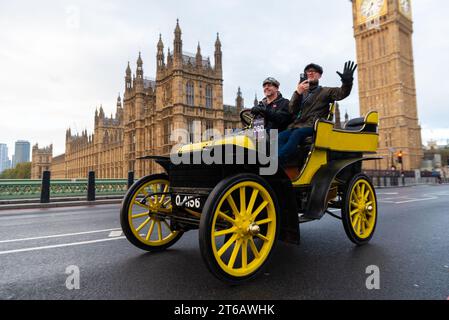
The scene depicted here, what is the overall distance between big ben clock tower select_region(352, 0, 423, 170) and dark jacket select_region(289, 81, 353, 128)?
71224 millimetres

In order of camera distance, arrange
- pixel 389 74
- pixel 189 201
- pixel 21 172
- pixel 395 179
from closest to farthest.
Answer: pixel 189 201 → pixel 395 179 → pixel 389 74 → pixel 21 172

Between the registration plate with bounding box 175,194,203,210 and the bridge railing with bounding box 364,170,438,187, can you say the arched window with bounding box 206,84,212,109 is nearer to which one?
the bridge railing with bounding box 364,170,438,187

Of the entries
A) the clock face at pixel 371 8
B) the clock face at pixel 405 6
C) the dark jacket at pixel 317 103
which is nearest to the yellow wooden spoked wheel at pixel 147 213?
the dark jacket at pixel 317 103

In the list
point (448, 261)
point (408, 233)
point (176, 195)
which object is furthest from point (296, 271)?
point (408, 233)

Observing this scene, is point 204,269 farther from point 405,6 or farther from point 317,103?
point 405,6

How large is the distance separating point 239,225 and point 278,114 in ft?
4.78

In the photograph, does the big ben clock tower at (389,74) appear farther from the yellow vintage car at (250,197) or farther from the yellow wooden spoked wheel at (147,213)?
the yellow wooden spoked wheel at (147,213)

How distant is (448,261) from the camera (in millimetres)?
2766

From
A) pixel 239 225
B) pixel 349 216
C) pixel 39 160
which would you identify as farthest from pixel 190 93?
pixel 39 160

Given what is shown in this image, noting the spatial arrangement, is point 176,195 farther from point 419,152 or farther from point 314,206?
point 419,152

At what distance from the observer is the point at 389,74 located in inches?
2766

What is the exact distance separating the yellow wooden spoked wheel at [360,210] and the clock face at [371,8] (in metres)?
86.5

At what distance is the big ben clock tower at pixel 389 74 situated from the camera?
2677 inches

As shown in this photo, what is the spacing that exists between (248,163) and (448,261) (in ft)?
7.34
